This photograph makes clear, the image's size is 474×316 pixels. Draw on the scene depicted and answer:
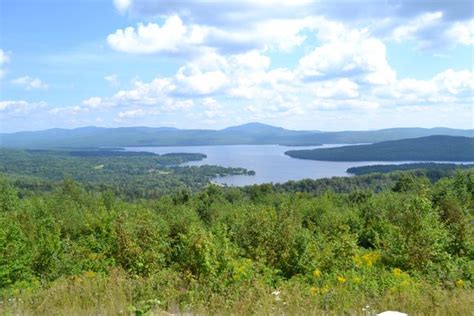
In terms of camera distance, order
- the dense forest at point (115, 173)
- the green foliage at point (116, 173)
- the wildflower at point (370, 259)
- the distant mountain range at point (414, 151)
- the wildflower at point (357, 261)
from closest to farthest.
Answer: the wildflower at point (357, 261) < the wildflower at point (370, 259) < the green foliage at point (116, 173) < the dense forest at point (115, 173) < the distant mountain range at point (414, 151)

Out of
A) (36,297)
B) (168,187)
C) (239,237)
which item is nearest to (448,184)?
(239,237)

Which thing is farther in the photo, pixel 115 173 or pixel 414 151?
pixel 414 151

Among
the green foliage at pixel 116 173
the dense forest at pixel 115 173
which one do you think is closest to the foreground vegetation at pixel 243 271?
the green foliage at pixel 116 173

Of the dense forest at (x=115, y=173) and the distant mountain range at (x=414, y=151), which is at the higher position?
the distant mountain range at (x=414, y=151)

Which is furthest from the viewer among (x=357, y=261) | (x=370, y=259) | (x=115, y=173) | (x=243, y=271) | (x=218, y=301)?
(x=115, y=173)

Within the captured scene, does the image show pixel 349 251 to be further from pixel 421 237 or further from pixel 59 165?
pixel 59 165

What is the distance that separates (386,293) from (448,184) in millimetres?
37600

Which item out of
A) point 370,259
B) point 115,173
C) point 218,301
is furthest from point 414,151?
point 218,301

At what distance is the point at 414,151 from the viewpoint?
17512 cm

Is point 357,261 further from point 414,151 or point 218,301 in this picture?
point 414,151

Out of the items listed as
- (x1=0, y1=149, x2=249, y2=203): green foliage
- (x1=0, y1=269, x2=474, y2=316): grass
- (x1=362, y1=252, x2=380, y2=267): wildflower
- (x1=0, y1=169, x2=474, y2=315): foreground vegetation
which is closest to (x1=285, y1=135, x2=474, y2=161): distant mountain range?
(x1=0, y1=149, x2=249, y2=203): green foliage

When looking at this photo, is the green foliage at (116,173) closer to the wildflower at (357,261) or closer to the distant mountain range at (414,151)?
the distant mountain range at (414,151)

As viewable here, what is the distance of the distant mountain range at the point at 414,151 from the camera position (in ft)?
525

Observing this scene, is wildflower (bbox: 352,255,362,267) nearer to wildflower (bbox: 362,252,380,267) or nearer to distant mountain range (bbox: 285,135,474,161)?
wildflower (bbox: 362,252,380,267)
